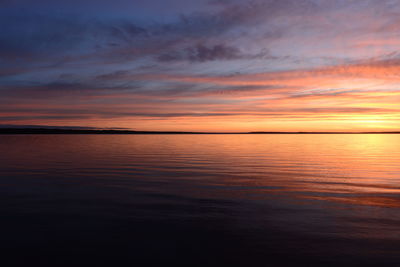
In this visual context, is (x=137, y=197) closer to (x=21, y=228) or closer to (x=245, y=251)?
(x=21, y=228)

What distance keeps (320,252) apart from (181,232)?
4.13 m

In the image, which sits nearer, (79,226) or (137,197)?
(79,226)

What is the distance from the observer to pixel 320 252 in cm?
878

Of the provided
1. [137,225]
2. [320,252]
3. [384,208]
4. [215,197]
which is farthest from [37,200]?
[384,208]

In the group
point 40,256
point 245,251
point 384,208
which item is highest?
point 384,208

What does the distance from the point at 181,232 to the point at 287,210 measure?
16.4 ft

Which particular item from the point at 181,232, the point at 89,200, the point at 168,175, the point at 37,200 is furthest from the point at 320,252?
the point at 168,175

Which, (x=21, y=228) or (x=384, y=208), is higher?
(x=384, y=208)

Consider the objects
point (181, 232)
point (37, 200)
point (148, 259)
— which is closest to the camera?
point (148, 259)

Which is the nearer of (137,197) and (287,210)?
(287,210)

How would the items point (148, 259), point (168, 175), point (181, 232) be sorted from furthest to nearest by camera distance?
1. point (168, 175)
2. point (181, 232)
3. point (148, 259)

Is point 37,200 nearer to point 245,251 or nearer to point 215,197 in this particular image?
point 215,197

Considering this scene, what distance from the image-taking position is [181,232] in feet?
34.3

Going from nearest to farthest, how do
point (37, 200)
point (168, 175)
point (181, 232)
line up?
point (181, 232), point (37, 200), point (168, 175)
